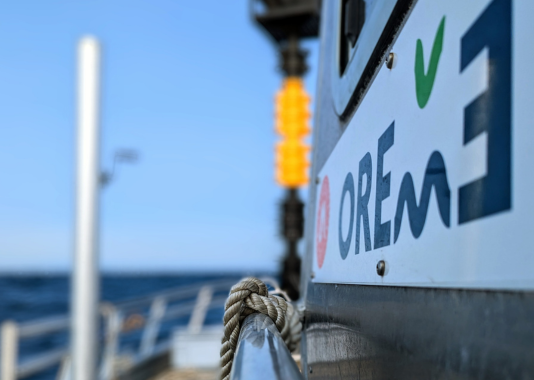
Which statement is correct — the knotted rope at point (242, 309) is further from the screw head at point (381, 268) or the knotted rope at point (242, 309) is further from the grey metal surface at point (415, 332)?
the screw head at point (381, 268)

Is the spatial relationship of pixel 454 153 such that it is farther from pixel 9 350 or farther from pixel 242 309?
pixel 9 350

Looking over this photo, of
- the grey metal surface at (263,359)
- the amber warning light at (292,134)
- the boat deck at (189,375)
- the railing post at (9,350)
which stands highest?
the amber warning light at (292,134)

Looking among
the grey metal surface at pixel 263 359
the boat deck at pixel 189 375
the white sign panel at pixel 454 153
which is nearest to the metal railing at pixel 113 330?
the boat deck at pixel 189 375

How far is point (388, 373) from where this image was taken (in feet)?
2.67

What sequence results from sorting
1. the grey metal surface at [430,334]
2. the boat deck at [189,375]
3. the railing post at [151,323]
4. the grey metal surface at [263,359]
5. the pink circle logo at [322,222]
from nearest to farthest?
the grey metal surface at [430,334] < the grey metal surface at [263,359] < the pink circle logo at [322,222] < the boat deck at [189,375] < the railing post at [151,323]

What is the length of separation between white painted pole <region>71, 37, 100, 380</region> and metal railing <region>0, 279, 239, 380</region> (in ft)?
2.00

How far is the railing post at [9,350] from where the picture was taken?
3549mm

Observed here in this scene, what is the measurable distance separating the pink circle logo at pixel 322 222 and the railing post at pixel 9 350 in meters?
2.78

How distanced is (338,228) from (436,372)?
0.69 meters

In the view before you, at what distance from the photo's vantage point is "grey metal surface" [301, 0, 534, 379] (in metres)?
0.47

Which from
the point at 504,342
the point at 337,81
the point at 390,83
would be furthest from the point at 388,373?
the point at 337,81

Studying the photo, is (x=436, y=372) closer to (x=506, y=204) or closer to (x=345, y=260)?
(x=506, y=204)

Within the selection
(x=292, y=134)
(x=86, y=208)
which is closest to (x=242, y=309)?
A: (x=86, y=208)

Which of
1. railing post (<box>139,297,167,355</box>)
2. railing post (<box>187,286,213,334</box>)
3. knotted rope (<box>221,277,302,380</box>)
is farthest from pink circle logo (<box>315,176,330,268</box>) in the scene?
railing post (<box>187,286,213,334</box>)
